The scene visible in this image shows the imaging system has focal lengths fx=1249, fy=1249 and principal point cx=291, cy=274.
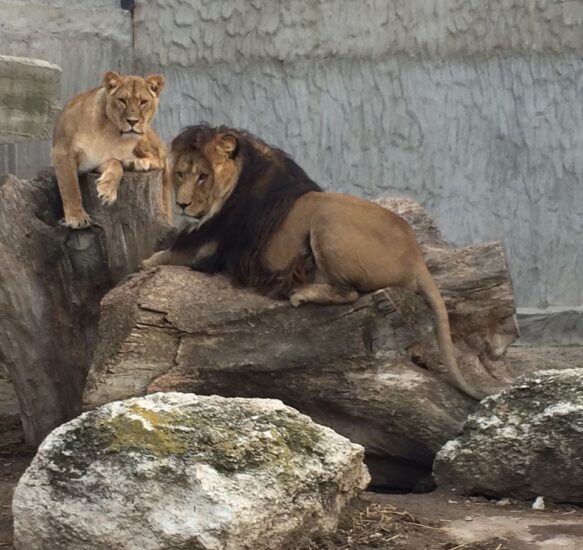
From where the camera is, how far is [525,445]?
205 inches

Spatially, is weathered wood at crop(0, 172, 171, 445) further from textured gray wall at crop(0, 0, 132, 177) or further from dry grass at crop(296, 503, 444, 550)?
textured gray wall at crop(0, 0, 132, 177)

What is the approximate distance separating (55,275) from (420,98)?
11.5 ft

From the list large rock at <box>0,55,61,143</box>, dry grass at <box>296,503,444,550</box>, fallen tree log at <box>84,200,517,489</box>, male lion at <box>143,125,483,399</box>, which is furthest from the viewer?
male lion at <box>143,125,483,399</box>

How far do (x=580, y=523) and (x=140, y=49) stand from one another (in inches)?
215

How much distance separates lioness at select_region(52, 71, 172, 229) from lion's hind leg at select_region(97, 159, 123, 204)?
11 millimetres

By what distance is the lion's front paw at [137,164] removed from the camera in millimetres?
6629

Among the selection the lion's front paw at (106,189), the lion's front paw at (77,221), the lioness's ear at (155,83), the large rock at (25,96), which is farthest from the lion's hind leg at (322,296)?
the lioness's ear at (155,83)

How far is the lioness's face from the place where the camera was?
22.1 ft

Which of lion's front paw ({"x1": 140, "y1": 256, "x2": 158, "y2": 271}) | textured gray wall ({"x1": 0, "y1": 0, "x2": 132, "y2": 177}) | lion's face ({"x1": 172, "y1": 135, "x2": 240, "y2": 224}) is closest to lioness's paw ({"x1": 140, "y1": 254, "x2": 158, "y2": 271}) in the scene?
lion's front paw ({"x1": 140, "y1": 256, "x2": 158, "y2": 271})

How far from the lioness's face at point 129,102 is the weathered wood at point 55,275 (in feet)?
1.31

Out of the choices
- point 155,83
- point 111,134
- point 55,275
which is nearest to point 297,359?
point 55,275

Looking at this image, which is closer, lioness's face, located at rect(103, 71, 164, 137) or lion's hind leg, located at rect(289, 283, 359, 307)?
lion's hind leg, located at rect(289, 283, 359, 307)

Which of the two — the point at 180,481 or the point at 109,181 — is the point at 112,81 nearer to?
the point at 109,181

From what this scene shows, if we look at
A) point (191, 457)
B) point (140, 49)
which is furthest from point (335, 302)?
point (140, 49)
